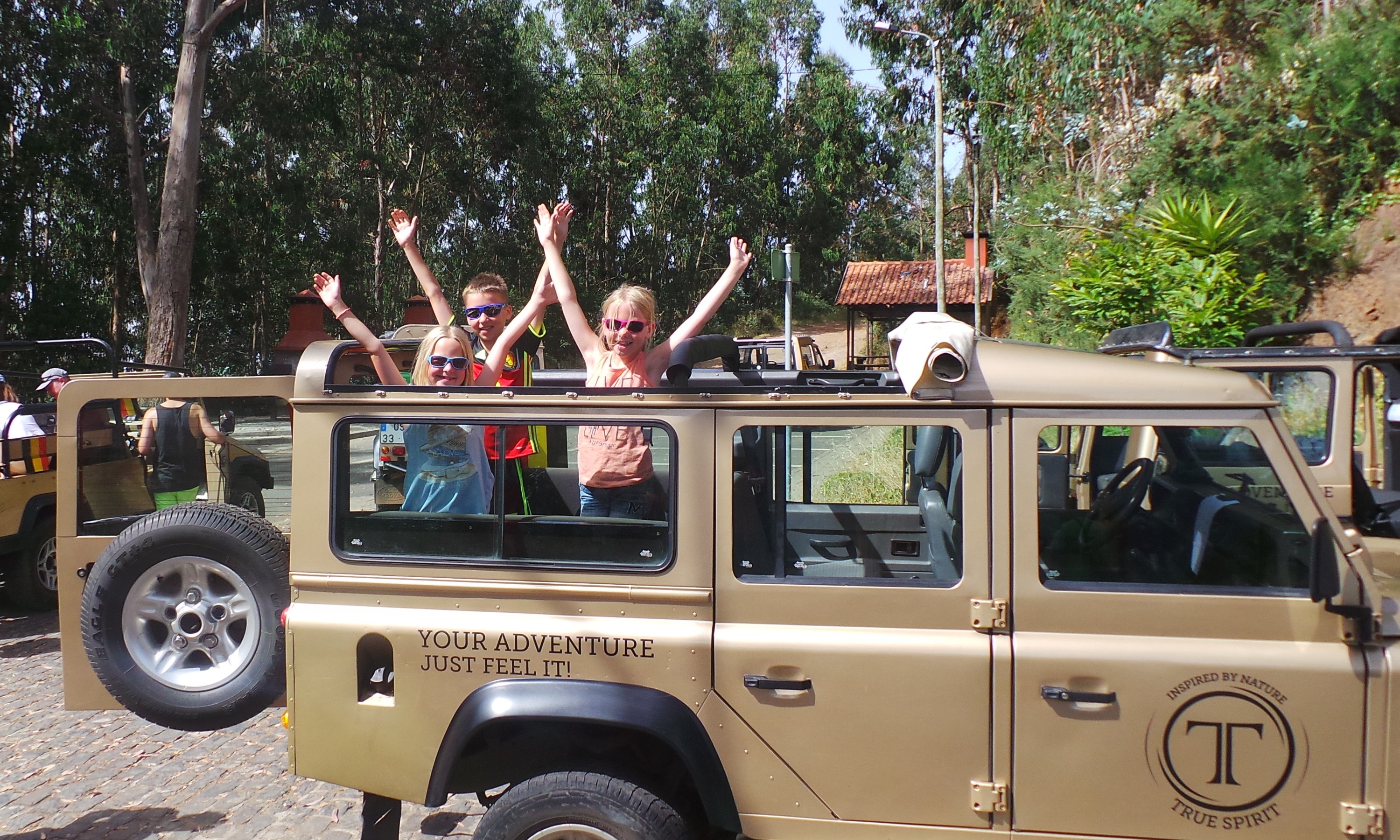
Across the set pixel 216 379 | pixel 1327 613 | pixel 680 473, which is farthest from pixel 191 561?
pixel 1327 613

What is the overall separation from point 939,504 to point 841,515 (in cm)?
72

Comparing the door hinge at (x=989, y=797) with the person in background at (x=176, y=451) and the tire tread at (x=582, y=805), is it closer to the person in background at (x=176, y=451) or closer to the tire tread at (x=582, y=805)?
the tire tread at (x=582, y=805)

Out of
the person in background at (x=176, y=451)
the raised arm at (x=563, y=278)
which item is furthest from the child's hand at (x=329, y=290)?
the person in background at (x=176, y=451)

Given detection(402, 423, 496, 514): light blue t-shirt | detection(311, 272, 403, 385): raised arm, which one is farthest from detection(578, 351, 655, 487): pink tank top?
detection(311, 272, 403, 385): raised arm

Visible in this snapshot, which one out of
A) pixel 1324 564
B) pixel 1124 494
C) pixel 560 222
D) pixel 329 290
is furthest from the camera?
pixel 560 222

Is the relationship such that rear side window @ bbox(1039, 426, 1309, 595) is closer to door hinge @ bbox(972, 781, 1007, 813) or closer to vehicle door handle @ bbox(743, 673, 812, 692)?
door hinge @ bbox(972, 781, 1007, 813)

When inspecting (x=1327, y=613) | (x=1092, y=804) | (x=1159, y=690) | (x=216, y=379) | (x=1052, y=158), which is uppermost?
(x=1052, y=158)

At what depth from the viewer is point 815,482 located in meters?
4.23

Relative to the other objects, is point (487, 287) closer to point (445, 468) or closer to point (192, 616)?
point (445, 468)

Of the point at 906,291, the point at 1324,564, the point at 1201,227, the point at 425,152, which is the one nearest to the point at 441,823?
the point at 1324,564

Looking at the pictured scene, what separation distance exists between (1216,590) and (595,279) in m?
38.0

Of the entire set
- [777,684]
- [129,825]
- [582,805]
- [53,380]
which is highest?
[53,380]

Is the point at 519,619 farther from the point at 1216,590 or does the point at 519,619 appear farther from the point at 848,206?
the point at 848,206

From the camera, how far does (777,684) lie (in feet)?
9.41
